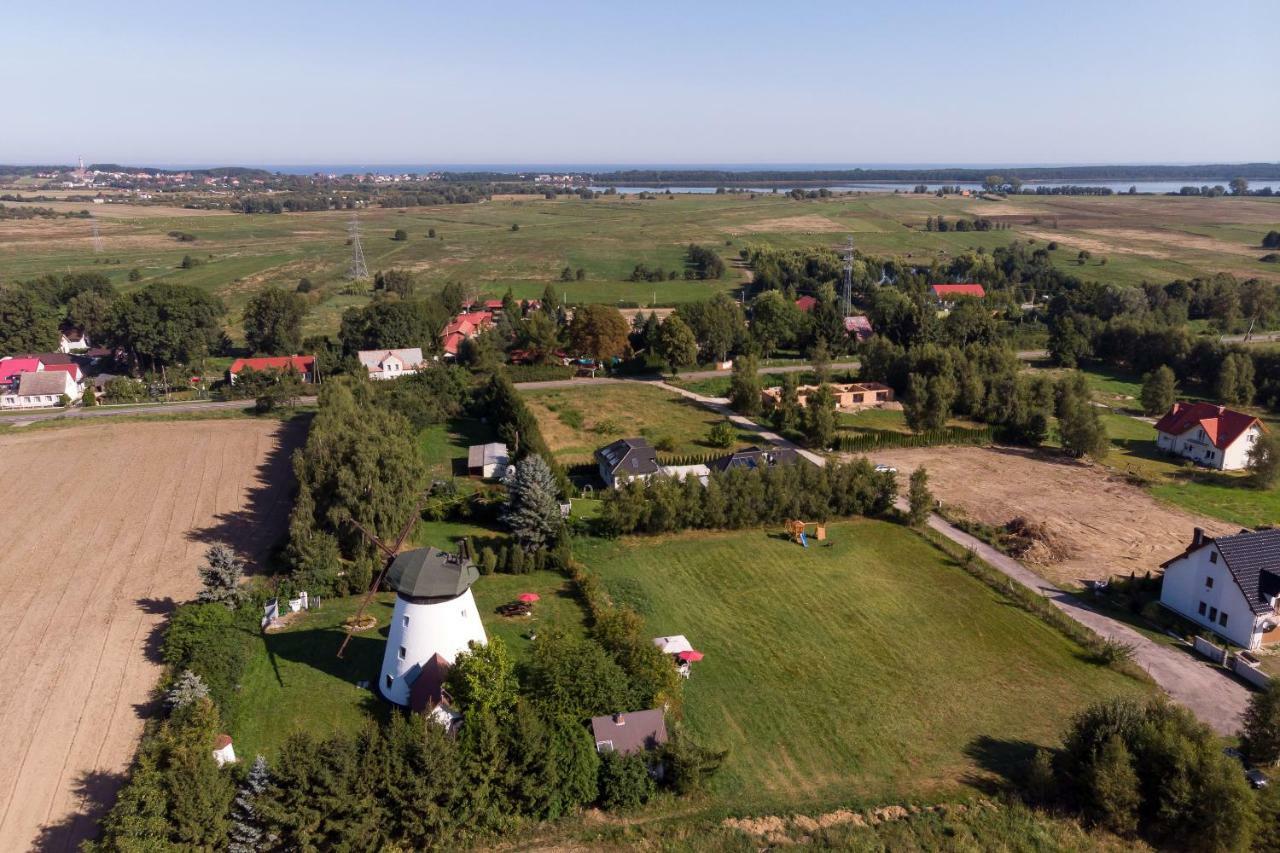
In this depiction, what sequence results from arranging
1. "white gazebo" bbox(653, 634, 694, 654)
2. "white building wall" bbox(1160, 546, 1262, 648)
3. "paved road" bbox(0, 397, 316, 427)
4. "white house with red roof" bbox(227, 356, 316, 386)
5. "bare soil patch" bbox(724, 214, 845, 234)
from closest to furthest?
"white gazebo" bbox(653, 634, 694, 654)
"white building wall" bbox(1160, 546, 1262, 648)
"paved road" bbox(0, 397, 316, 427)
"white house with red roof" bbox(227, 356, 316, 386)
"bare soil patch" bbox(724, 214, 845, 234)

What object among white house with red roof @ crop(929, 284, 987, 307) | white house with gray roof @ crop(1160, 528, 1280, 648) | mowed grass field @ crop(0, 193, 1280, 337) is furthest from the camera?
mowed grass field @ crop(0, 193, 1280, 337)

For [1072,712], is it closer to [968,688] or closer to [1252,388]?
[968,688]

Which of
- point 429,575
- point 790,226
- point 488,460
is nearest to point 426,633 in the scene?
point 429,575

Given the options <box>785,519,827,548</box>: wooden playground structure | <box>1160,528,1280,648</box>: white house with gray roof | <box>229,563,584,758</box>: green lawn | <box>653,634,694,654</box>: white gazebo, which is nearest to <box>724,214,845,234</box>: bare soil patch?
<box>785,519,827,548</box>: wooden playground structure

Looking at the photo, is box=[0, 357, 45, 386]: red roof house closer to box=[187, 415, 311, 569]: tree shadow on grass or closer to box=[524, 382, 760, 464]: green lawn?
box=[187, 415, 311, 569]: tree shadow on grass

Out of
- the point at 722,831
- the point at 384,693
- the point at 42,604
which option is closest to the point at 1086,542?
the point at 722,831

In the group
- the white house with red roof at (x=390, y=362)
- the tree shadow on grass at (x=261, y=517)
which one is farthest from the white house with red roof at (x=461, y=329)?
the tree shadow on grass at (x=261, y=517)
